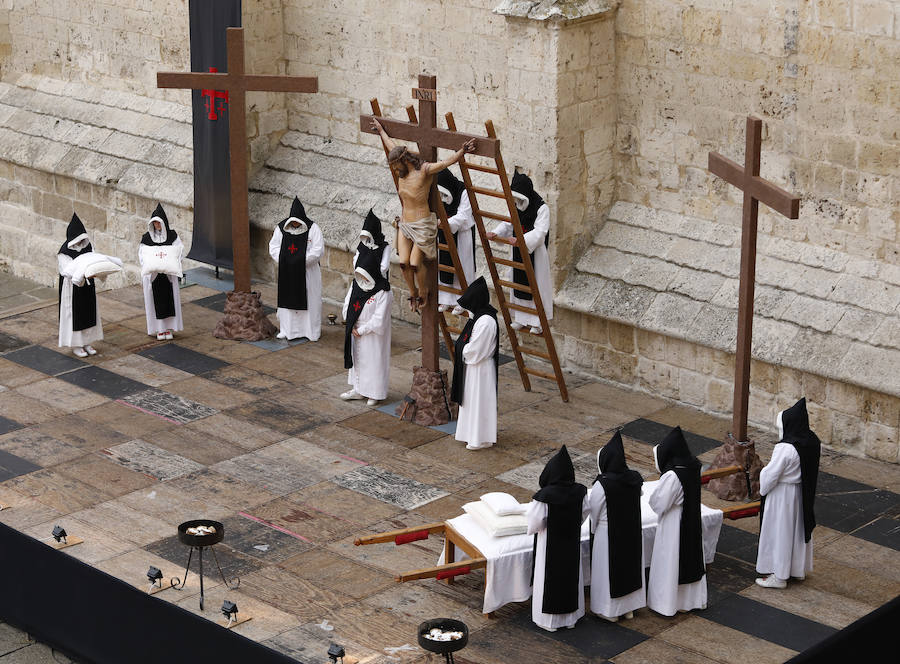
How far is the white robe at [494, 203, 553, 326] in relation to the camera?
13258mm

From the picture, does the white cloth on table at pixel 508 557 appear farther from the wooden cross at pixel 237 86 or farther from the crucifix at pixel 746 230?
the wooden cross at pixel 237 86

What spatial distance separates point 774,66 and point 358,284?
3961 mm

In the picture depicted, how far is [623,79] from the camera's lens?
540 inches

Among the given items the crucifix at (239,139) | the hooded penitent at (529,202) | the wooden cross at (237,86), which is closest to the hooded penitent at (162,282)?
the crucifix at (239,139)

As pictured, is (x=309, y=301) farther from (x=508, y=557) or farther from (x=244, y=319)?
(x=508, y=557)

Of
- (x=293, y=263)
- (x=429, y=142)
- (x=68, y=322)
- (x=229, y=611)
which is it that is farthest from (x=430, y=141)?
(x=229, y=611)

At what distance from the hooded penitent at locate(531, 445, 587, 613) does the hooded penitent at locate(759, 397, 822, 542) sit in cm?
146

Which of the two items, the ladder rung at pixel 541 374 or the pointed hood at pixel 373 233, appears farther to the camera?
the ladder rung at pixel 541 374

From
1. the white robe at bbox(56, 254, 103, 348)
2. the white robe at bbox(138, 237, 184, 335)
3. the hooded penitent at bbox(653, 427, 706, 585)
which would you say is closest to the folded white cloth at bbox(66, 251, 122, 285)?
the white robe at bbox(56, 254, 103, 348)

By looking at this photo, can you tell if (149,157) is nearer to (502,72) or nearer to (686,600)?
(502,72)

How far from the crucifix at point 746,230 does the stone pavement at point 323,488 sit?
0.77 metres

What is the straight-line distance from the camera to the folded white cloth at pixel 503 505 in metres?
9.44

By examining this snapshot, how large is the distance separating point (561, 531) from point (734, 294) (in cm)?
434

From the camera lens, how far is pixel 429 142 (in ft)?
39.8
